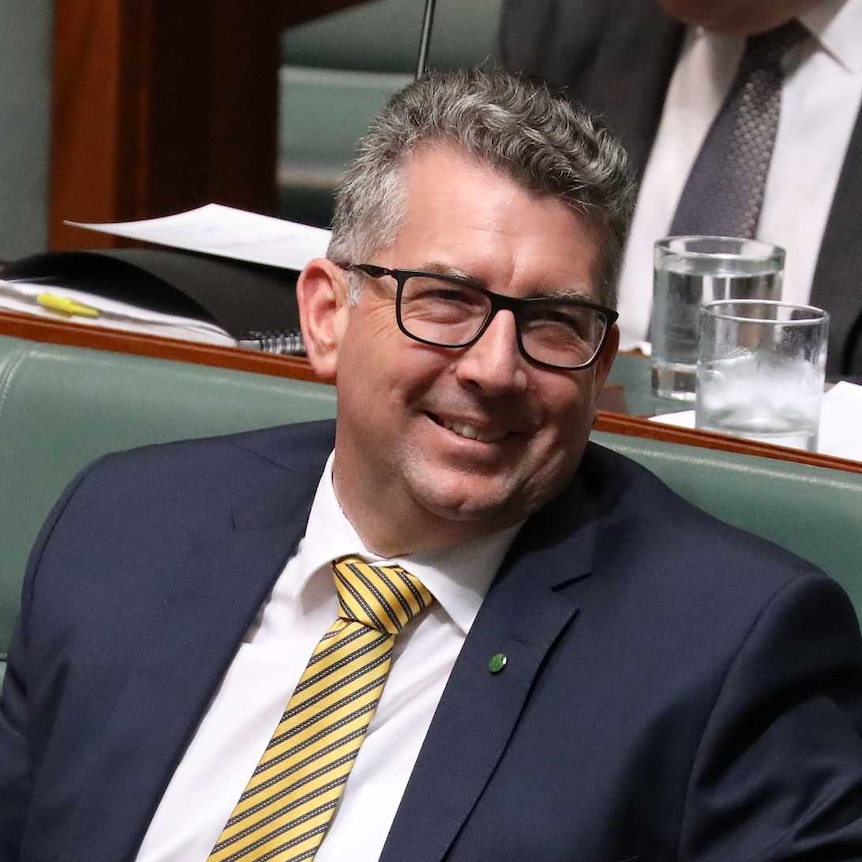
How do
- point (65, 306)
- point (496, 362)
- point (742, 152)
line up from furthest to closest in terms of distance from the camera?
point (742, 152), point (65, 306), point (496, 362)

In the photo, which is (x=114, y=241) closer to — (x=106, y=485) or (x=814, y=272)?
(x=814, y=272)

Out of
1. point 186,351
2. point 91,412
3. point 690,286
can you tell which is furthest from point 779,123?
point 91,412

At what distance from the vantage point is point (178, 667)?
46.4 inches

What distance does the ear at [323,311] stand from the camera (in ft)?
3.86

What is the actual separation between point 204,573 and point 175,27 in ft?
6.34

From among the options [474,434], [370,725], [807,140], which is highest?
[807,140]

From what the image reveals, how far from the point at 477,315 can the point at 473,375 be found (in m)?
0.04

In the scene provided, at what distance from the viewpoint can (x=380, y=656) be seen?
1123mm

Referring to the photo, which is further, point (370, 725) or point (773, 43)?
point (773, 43)

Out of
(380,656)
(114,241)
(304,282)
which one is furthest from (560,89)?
(114,241)

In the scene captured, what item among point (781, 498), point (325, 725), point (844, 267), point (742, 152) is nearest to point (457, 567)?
point (325, 725)

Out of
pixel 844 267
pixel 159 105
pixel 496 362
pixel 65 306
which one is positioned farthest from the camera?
pixel 159 105

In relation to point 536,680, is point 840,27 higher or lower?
higher

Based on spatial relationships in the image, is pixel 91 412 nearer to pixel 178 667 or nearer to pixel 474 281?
pixel 178 667
